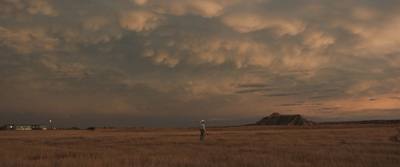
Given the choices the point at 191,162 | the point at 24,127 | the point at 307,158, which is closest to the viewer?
the point at 191,162

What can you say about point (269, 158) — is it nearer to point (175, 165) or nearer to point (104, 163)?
point (175, 165)

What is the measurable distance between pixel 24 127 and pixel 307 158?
179 m

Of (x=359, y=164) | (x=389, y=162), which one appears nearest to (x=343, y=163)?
(x=359, y=164)

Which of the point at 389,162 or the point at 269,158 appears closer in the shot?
the point at 389,162

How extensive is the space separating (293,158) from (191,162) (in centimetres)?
403

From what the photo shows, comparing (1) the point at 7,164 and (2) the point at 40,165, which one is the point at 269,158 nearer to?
(2) the point at 40,165

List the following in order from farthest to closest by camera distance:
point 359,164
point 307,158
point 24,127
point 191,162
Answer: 1. point 24,127
2. point 307,158
3. point 191,162
4. point 359,164

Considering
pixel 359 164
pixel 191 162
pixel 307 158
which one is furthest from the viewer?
pixel 307 158

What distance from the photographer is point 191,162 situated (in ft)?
44.8

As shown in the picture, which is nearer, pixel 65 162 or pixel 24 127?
pixel 65 162

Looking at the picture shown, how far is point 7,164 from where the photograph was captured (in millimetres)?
13258

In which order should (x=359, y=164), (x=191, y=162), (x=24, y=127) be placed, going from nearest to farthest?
(x=359, y=164), (x=191, y=162), (x=24, y=127)

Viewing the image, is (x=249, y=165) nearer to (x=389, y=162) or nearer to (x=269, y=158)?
(x=269, y=158)

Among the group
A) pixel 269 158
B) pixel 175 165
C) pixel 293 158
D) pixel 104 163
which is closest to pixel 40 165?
pixel 104 163
